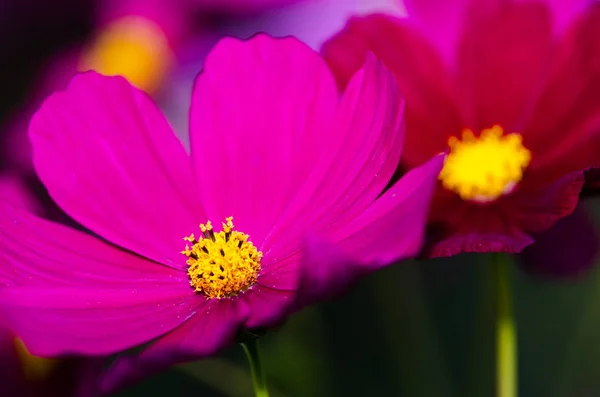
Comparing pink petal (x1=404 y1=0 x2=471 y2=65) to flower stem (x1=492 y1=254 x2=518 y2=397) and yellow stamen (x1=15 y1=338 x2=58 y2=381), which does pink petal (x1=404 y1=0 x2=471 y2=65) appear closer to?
flower stem (x1=492 y1=254 x2=518 y2=397)

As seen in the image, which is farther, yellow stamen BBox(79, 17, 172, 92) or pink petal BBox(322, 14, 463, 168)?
yellow stamen BBox(79, 17, 172, 92)

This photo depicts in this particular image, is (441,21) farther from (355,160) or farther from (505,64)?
(355,160)

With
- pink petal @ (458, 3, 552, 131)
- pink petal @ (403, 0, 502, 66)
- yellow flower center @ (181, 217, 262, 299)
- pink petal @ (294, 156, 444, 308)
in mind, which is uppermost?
pink petal @ (403, 0, 502, 66)

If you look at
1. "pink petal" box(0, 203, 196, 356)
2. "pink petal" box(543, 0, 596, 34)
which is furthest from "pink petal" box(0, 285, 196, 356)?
"pink petal" box(543, 0, 596, 34)

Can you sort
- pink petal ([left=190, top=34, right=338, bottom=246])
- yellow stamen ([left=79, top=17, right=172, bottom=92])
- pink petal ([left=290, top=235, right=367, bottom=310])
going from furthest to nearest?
yellow stamen ([left=79, top=17, right=172, bottom=92]), pink petal ([left=190, top=34, right=338, bottom=246]), pink petal ([left=290, top=235, right=367, bottom=310])

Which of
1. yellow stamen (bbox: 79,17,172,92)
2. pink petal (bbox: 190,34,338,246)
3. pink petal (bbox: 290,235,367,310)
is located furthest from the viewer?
yellow stamen (bbox: 79,17,172,92)

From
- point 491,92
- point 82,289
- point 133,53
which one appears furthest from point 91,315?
point 133,53

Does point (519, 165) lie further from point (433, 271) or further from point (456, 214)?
point (433, 271)

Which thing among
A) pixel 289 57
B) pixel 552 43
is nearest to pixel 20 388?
pixel 289 57
